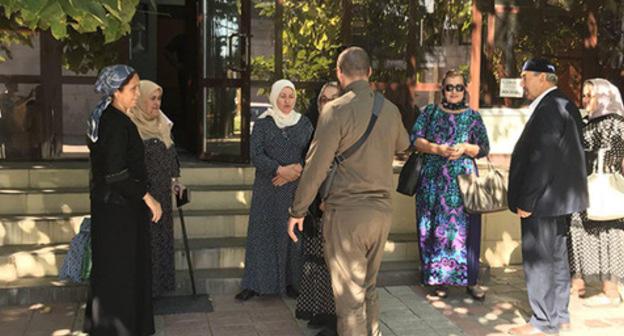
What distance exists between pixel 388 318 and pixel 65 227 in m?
2.99

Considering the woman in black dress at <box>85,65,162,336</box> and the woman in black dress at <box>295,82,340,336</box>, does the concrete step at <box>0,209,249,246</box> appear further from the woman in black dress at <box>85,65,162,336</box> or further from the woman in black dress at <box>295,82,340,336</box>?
the woman in black dress at <box>85,65,162,336</box>

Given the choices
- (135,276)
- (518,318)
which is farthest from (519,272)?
(135,276)

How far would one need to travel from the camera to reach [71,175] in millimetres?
6703

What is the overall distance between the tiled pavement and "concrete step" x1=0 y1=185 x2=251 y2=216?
1.30 metres

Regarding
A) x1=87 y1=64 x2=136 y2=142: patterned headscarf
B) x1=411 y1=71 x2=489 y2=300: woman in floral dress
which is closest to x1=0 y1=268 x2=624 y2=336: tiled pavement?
x1=411 y1=71 x2=489 y2=300: woman in floral dress

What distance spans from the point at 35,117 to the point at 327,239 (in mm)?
4673

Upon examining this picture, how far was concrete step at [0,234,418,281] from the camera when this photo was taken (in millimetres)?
5520

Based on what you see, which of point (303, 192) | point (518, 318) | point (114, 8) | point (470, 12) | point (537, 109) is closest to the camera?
point (114, 8)

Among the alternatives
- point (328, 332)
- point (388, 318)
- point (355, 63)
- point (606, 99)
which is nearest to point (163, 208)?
point (328, 332)

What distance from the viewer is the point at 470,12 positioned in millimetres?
7832

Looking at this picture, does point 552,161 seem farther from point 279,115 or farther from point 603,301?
point 279,115

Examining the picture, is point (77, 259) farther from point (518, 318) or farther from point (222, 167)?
point (518, 318)

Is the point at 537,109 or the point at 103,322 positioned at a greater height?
the point at 537,109

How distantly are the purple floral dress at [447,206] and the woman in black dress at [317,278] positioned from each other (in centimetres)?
106
